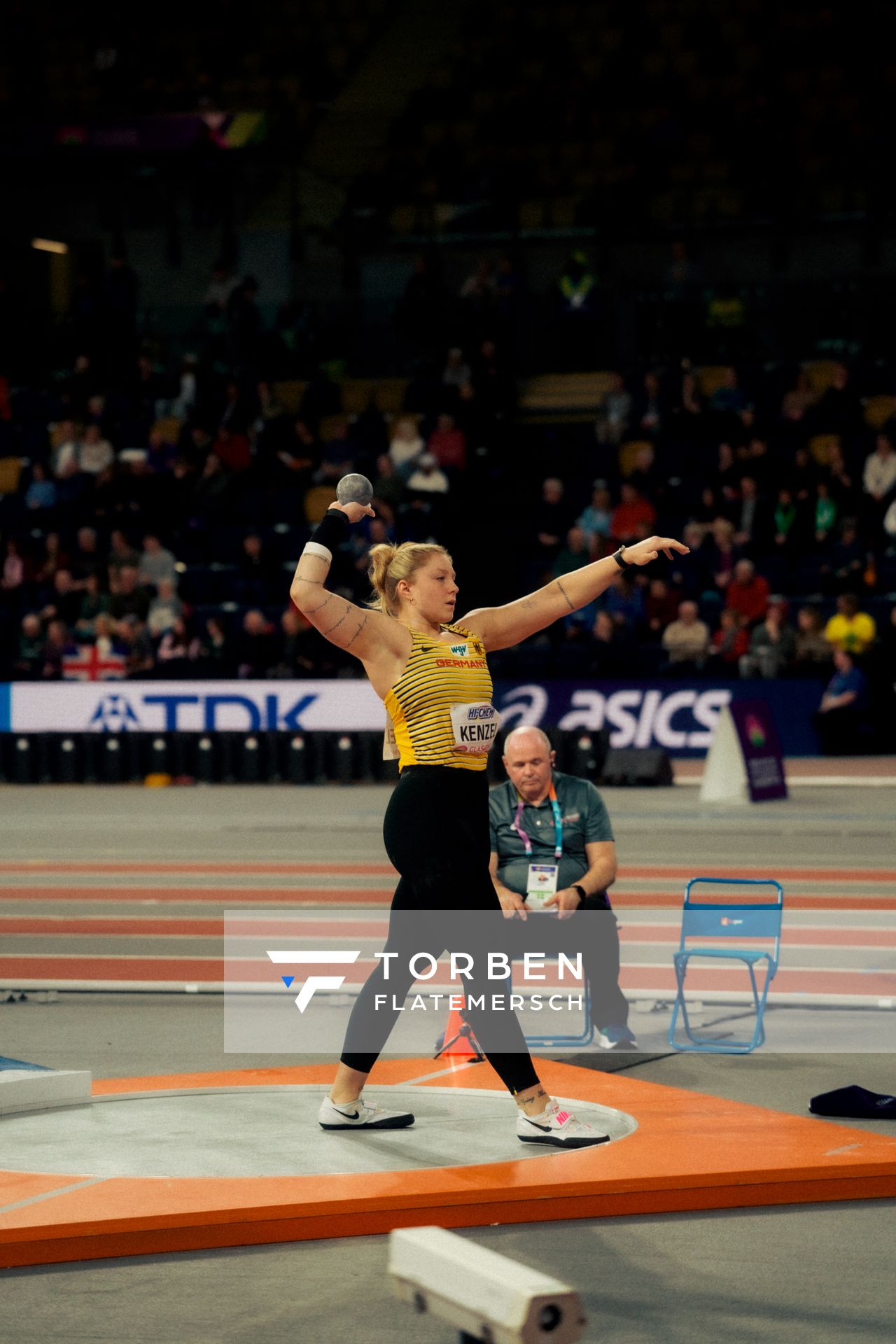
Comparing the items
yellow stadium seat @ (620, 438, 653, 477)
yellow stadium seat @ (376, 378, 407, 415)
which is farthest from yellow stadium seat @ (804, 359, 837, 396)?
yellow stadium seat @ (376, 378, 407, 415)

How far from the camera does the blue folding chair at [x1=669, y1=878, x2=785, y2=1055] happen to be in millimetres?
7578

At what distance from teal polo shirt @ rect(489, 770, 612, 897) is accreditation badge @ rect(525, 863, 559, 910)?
2 centimetres

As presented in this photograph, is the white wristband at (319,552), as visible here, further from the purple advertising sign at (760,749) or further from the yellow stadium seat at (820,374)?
the yellow stadium seat at (820,374)

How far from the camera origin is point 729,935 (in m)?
8.02

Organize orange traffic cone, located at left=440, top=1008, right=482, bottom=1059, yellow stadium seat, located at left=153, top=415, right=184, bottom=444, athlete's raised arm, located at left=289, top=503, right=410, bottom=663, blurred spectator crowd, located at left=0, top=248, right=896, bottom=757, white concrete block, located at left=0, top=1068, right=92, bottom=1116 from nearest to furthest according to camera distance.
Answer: athlete's raised arm, located at left=289, top=503, right=410, bottom=663 < white concrete block, located at left=0, top=1068, right=92, bottom=1116 < orange traffic cone, located at left=440, top=1008, right=482, bottom=1059 < blurred spectator crowd, located at left=0, top=248, right=896, bottom=757 < yellow stadium seat, located at left=153, top=415, right=184, bottom=444

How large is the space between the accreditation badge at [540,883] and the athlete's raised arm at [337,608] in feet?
6.97

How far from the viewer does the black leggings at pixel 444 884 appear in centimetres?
572

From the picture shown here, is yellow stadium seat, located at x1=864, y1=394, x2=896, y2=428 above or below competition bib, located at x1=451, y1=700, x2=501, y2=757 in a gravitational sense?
above

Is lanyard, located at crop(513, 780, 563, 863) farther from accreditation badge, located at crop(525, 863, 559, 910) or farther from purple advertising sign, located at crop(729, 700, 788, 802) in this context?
purple advertising sign, located at crop(729, 700, 788, 802)

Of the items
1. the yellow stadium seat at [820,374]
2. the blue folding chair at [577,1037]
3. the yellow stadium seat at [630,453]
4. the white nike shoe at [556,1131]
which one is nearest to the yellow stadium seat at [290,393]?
the yellow stadium seat at [630,453]

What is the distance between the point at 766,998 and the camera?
309 inches

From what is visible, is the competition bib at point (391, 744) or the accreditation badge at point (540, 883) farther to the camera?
A: the accreditation badge at point (540, 883)

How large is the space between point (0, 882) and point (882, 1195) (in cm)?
924

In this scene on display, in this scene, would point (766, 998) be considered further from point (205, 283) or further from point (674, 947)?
point (205, 283)
